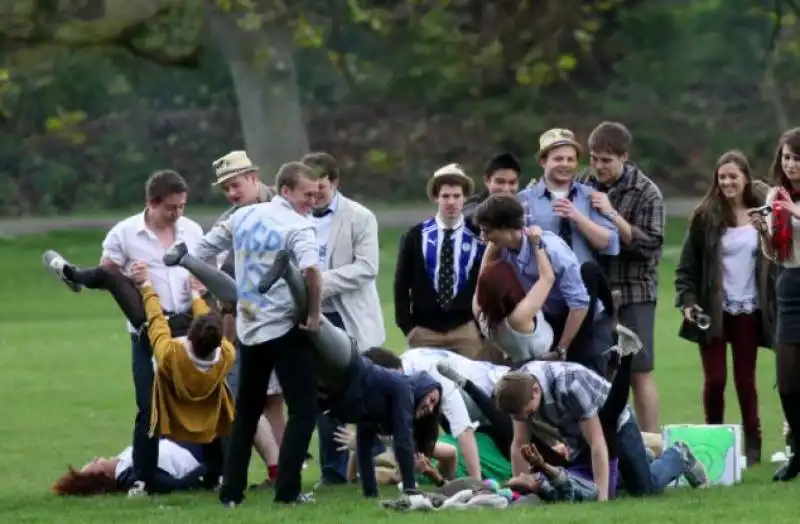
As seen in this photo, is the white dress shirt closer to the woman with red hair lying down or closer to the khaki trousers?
the woman with red hair lying down

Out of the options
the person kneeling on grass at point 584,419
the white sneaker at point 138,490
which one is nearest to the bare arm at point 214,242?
the white sneaker at point 138,490

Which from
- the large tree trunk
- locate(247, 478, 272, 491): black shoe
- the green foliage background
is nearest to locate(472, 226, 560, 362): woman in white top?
locate(247, 478, 272, 491): black shoe

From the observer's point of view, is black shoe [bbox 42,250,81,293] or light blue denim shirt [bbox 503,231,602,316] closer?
light blue denim shirt [bbox 503,231,602,316]

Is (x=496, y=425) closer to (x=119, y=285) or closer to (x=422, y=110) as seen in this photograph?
(x=119, y=285)

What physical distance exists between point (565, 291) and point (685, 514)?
1.74 m

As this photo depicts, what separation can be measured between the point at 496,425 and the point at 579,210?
4.23 ft

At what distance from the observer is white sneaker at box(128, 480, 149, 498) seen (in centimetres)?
1027

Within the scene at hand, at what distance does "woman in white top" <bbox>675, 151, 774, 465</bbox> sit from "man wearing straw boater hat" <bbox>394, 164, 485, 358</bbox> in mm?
1342

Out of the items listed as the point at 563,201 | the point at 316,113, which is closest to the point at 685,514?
the point at 563,201

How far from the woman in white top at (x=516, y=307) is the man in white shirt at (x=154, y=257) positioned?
1.73 metres

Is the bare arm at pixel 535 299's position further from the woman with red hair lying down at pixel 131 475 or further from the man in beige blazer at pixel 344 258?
the woman with red hair lying down at pixel 131 475

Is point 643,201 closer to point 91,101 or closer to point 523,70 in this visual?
point 523,70

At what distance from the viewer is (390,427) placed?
9578 mm

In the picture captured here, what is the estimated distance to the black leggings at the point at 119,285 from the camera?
10.2 metres
